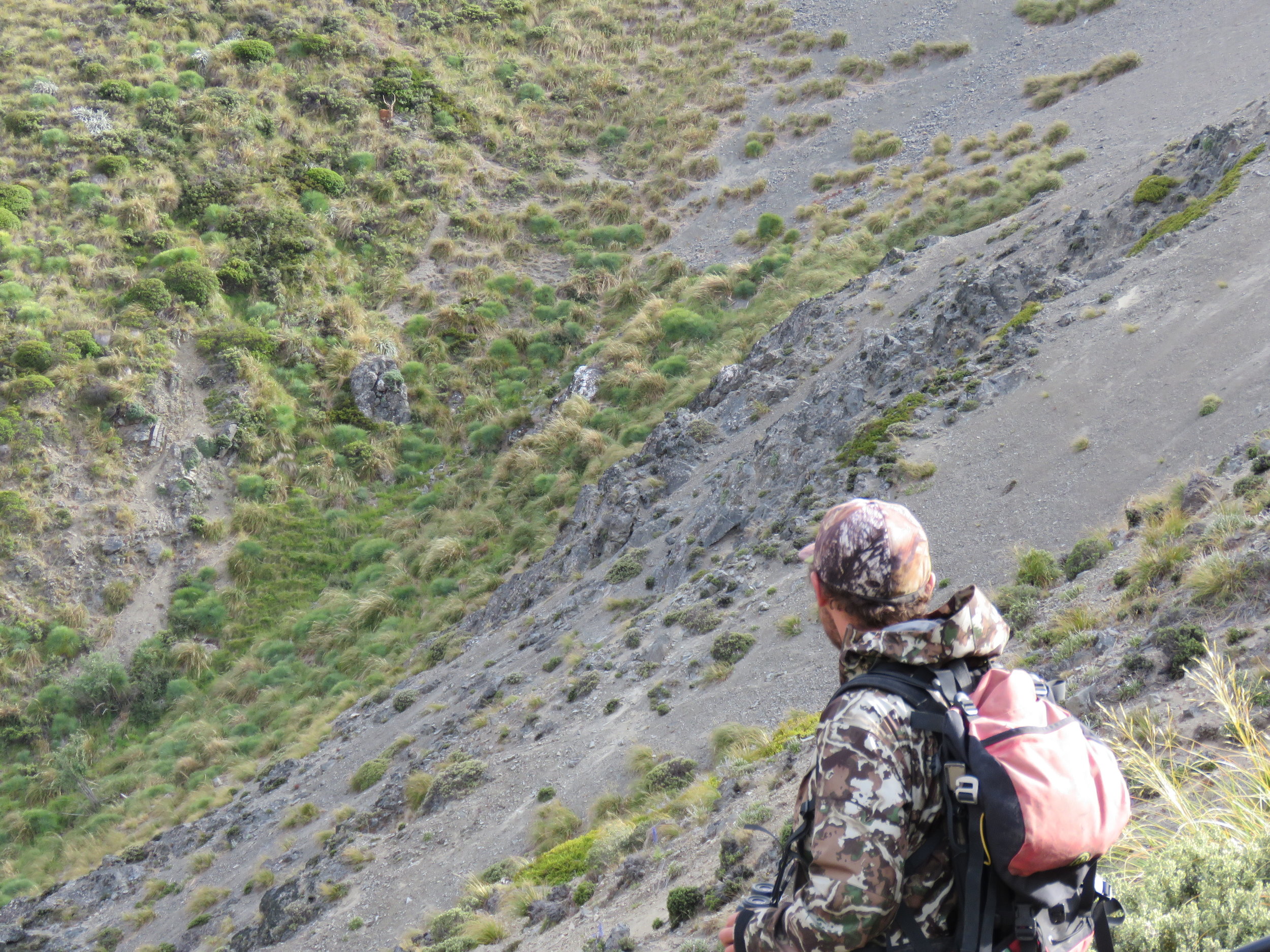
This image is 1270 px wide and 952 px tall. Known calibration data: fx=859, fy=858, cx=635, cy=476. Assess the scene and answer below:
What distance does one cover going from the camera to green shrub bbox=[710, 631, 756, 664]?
11234 millimetres

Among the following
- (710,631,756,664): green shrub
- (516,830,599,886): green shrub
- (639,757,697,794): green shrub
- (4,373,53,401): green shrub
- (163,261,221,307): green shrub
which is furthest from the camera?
(163,261,221,307): green shrub

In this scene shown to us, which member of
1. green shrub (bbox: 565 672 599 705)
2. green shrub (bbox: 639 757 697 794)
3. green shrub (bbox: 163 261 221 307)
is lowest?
green shrub (bbox: 565 672 599 705)

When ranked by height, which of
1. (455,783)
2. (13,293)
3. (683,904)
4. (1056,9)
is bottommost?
(455,783)

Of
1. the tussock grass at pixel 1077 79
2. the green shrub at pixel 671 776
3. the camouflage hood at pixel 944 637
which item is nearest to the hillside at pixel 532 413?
the green shrub at pixel 671 776

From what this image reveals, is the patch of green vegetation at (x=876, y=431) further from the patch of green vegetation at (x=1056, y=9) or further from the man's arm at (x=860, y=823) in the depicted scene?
the patch of green vegetation at (x=1056, y=9)

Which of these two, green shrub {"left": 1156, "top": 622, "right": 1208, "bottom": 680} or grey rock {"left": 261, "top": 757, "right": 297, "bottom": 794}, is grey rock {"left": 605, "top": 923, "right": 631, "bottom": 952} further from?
grey rock {"left": 261, "top": 757, "right": 297, "bottom": 794}

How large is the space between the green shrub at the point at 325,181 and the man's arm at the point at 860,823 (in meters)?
30.0

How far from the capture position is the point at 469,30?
36.9 m

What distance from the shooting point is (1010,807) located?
1.94 metres

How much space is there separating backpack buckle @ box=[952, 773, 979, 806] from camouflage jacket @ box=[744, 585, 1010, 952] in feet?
0.32

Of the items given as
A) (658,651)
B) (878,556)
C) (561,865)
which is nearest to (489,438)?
(658,651)

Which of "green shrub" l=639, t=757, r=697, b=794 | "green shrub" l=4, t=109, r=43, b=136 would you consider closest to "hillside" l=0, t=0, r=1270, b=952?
"green shrub" l=639, t=757, r=697, b=794

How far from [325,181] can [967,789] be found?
1198 inches

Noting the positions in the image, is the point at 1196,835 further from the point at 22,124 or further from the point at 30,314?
the point at 22,124
